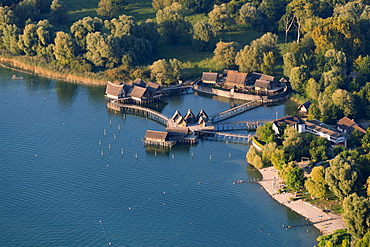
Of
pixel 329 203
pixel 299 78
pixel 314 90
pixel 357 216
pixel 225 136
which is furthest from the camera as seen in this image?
pixel 299 78

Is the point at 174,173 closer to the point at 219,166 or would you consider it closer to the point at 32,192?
the point at 219,166

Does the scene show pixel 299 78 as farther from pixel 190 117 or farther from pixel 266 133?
pixel 266 133

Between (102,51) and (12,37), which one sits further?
(12,37)

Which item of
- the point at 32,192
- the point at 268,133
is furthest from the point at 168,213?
the point at 268,133

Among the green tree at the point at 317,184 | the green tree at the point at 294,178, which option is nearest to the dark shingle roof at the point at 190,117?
the green tree at the point at 294,178

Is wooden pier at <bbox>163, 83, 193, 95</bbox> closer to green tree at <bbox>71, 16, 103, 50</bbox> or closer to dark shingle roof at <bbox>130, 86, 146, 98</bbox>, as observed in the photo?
dark shingle roof at <bbox>130, 86, 146, 98</bbox>

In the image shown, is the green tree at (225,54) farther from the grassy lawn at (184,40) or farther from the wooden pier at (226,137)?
the wooden pier at (226,137)

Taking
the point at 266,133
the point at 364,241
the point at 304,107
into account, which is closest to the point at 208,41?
the point at 304,107
